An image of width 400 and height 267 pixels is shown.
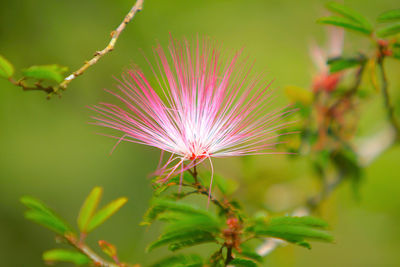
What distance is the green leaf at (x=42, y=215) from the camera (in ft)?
4.87

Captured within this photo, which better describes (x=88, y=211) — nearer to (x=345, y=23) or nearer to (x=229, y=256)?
(x=229, y=256)

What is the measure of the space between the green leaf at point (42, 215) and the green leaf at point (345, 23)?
1351 mm

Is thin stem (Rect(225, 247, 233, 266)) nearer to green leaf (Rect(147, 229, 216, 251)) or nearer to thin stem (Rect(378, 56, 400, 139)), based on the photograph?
green leaf (Rect(147, 229, 216, 251))

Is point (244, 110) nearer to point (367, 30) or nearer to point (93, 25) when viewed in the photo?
point (367, 30)

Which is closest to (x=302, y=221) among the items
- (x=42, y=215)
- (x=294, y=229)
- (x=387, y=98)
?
(x=294, y=229)

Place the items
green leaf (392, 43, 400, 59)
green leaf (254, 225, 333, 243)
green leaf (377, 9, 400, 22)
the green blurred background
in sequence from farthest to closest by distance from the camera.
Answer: the green blurred background
green leaf (392, 43, 400, 59)
green leaf (377, 9, 400, 22)
green leaf (254, 225, 333, 243)

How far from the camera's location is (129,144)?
17.7 ft

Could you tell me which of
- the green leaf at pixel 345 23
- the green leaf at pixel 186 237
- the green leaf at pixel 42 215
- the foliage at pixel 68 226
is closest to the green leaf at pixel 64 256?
the foliage at pixel 68 226

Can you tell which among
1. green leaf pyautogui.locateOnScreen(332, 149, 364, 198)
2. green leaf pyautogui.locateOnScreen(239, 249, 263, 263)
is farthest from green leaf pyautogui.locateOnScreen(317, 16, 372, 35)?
green leaf pyautogui.locateOnScreen(239, 249, 263, 263)

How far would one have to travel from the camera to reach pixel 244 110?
5.74 feet

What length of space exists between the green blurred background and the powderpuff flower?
1.32 m

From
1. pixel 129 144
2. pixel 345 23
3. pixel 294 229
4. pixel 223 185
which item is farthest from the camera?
pixel 129 144

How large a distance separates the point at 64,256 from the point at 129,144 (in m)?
3.93

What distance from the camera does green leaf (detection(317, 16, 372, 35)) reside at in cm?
194
